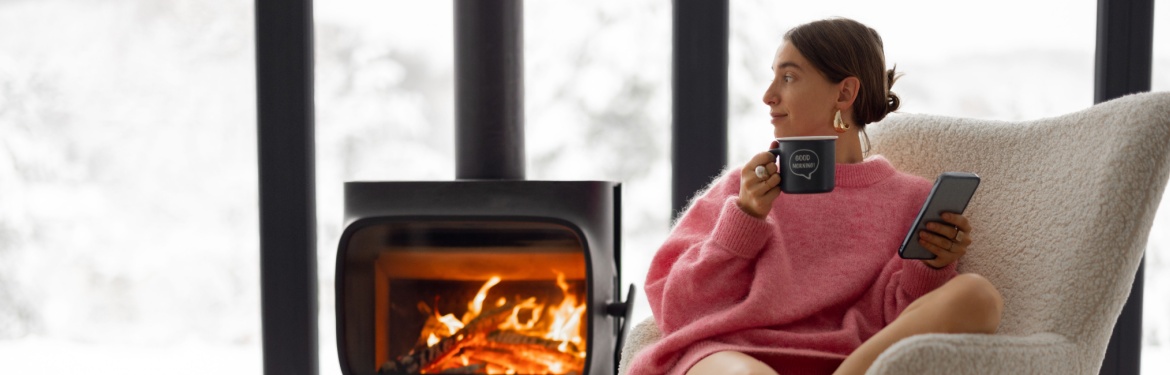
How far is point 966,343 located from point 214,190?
181cm

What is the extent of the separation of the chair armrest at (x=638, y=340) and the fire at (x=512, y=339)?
1.21 ft

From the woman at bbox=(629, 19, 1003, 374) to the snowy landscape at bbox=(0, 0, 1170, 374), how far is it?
2.06 feet

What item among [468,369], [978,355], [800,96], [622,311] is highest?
[800,96]

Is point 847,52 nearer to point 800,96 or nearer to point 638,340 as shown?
point 800,96

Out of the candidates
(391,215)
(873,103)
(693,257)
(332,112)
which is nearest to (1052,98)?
(873,103)

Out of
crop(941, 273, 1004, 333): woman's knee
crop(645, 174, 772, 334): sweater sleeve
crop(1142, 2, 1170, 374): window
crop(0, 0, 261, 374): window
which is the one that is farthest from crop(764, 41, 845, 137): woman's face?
crop(0, 0, 261, 374): window

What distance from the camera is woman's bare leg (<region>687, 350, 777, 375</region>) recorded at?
116cm

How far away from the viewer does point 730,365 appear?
47.3 inches

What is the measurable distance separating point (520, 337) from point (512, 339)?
0.06ft

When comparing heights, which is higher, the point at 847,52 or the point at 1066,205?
the point at 847,52

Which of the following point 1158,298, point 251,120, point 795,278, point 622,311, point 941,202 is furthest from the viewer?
point 251,120

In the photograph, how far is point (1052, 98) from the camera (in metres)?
2.06

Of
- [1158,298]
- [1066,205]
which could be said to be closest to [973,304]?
[1066,205]

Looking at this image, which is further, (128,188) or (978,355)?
(128,188)
